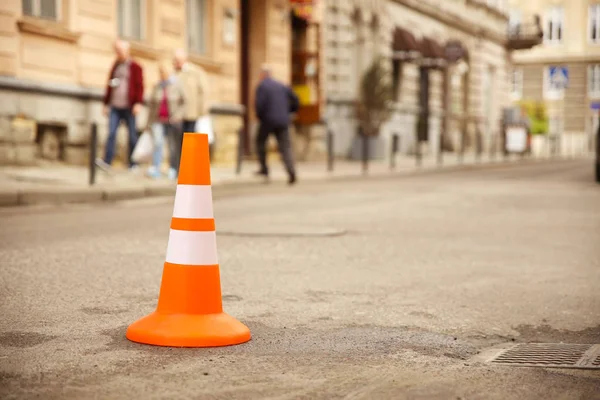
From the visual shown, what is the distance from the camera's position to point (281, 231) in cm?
963

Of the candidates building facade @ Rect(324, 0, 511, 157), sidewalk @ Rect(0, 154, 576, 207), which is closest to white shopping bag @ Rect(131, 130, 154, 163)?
sidewalk @ Rect(0, 154, 576, 207)

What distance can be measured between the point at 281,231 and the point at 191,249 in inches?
A: 188

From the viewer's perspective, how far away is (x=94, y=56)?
18453mm

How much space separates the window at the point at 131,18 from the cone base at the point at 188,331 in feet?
51.3

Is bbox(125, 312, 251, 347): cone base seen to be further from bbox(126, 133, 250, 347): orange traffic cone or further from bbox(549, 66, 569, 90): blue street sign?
bbox(549, 66, 569, 90): blue street sign

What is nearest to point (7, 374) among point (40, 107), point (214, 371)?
point (214, 371)

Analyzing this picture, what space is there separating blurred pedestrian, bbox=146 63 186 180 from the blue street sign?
41.6 metres

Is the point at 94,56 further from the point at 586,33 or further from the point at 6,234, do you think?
the point at 586,33

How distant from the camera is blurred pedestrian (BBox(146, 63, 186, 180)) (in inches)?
667

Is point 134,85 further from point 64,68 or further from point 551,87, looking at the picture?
point 551,87

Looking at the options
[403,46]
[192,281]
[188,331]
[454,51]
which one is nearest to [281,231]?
[192,281]

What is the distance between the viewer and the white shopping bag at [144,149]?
55.4ft

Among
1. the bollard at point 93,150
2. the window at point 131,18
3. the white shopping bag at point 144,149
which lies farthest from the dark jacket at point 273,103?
the bollard at point 93,150

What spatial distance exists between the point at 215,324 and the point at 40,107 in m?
13.0
